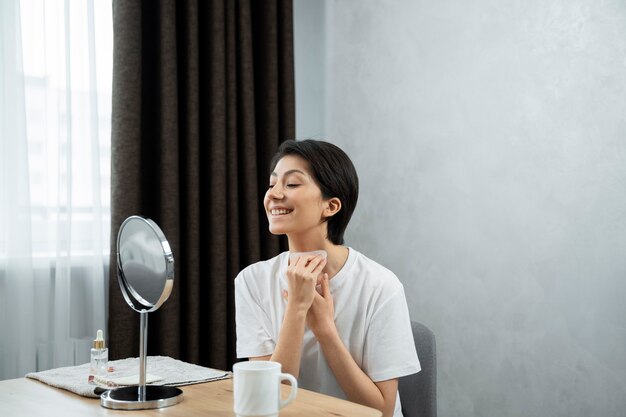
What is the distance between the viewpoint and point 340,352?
4.77 feet

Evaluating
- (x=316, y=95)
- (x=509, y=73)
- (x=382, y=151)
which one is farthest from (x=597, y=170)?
(x=316, y=95)

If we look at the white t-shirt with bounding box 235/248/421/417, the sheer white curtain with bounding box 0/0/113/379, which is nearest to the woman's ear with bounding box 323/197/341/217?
the white t-shirt with bounding box 235/248/421/417

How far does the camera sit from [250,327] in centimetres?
164

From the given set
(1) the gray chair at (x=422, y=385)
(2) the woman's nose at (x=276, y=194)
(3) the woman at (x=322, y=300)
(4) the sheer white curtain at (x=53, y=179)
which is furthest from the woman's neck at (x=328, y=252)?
(4) the sheer white curtain at (x=53, y=179)

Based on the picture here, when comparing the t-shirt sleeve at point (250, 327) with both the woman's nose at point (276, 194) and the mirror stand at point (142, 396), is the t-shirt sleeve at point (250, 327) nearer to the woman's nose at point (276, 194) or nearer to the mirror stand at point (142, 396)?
the woman's nose at point (276, 194)

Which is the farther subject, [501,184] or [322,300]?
[501,184]

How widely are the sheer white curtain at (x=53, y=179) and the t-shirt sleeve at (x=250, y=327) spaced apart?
96 centimetres

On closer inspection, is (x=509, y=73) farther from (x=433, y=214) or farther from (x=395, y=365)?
(x=395, y=365)

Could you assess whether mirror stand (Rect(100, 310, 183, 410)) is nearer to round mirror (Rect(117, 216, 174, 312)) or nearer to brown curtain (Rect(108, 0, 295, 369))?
round mirror (Rect(117, 216, 174, 312))

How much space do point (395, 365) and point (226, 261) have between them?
4.57ft

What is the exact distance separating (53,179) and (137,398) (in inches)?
55.2

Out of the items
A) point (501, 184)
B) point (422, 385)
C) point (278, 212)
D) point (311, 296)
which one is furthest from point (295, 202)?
point (501, 184)

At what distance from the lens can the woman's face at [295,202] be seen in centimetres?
156

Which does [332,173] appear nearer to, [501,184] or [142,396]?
[142,396]
